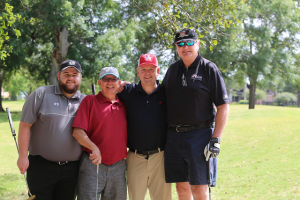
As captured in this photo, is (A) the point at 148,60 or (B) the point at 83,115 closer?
(B) the point at 83,115

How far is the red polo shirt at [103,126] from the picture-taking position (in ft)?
12.3

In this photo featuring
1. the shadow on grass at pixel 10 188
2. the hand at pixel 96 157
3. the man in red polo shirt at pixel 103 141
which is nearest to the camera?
the hand at pixel 96 157

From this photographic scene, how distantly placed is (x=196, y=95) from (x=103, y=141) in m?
1.36

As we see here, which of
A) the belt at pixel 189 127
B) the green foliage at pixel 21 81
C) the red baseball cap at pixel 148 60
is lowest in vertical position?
the belt at pixel 189 127

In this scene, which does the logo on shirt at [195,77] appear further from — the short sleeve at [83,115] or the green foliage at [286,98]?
the green foliage at [286,98]

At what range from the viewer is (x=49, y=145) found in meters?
3.72

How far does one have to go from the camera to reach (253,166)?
8.82 meters

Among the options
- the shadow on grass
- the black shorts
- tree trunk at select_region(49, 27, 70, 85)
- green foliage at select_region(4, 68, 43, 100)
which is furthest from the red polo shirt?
green foliage at select_region(4, 68, 43, 100)

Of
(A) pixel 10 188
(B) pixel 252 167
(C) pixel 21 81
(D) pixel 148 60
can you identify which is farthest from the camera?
(C) pixel 21 81

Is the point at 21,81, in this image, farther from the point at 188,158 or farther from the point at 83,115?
the point at 188,158

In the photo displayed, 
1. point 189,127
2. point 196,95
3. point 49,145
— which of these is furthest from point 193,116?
point 49,145

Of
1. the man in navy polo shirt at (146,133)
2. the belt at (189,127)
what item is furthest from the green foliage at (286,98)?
the man in navy polo shirt at (146,133)

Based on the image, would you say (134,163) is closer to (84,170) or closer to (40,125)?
(84,170)

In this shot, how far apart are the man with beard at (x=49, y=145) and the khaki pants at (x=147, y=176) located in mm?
798
